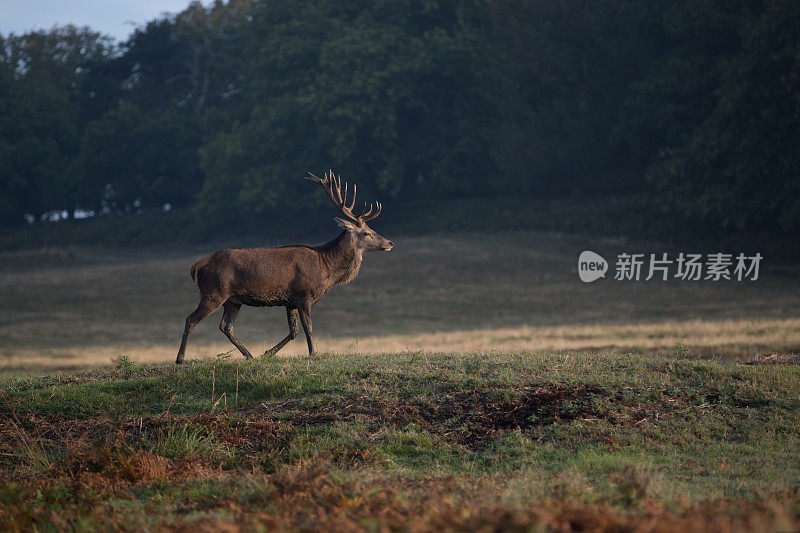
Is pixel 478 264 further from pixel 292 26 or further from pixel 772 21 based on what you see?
pixel 292 26

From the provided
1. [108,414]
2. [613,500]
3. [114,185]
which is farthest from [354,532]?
[114,185]

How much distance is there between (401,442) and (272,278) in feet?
16.4

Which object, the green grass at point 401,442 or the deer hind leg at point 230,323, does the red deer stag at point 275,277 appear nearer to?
the deer hind leg at point 230,323

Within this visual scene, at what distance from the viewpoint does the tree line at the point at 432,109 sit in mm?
34594

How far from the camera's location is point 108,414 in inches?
396

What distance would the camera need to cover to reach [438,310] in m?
30.2

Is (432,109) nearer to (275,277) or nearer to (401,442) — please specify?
(275,277)

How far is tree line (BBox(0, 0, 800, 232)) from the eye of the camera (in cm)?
3459

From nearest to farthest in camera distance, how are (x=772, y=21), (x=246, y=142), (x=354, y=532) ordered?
(x=354, y=532) < (x=772, y=21) < (x=246, y=142)

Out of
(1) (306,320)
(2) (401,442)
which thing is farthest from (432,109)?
(2) (401,442)

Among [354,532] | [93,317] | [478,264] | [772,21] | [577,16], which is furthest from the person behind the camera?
[577,16]

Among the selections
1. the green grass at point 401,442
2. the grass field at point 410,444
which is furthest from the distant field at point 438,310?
the green grass at point 401,442

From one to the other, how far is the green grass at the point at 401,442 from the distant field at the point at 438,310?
728cm

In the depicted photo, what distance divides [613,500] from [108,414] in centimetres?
654
